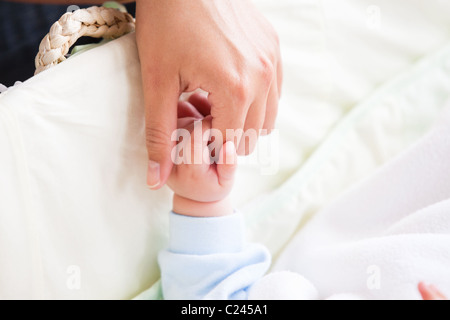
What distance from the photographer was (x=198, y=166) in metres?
0.63

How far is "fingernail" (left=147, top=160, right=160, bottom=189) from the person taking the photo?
2.03 feet

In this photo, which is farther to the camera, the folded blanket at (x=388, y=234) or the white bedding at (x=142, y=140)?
the folded blanket at (x=388, y=234)

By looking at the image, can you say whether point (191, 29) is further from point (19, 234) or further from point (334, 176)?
point (334, 176)

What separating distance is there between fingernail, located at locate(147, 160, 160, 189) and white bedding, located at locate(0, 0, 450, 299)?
0.02 meters

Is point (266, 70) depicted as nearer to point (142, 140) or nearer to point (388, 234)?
point (142, 140)

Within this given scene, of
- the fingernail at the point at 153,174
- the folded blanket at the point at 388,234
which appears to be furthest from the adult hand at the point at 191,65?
the folded blanket at the point at 388,234

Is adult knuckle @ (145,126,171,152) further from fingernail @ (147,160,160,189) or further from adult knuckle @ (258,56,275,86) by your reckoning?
adult knuckle @ (258,56,275,86)

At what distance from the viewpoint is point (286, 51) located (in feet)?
2.79

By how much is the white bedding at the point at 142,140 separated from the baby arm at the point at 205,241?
0.03 meters

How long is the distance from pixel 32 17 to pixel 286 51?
15.0 inches

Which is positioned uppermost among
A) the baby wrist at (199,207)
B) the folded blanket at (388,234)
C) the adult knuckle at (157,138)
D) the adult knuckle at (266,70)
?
the adult knuckle at (266,70)

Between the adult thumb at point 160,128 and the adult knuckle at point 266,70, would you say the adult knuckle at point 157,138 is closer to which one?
the adult thumb at point 160,128

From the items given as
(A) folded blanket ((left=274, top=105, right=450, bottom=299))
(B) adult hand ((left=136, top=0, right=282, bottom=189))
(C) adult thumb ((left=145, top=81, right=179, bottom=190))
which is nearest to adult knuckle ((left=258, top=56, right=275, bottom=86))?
(B) adult hand ((left=136, top=0, right=282, bottom=189))

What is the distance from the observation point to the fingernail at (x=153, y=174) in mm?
619
